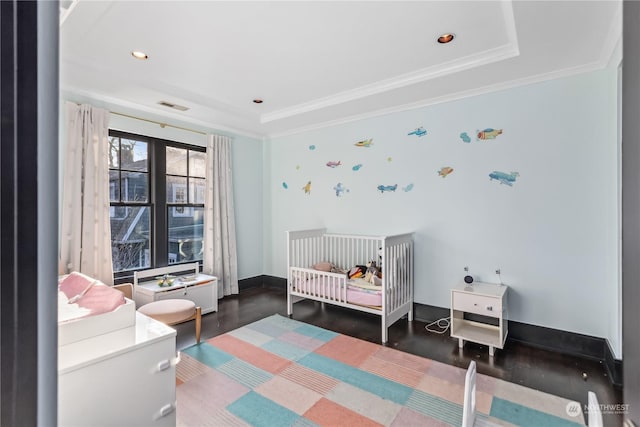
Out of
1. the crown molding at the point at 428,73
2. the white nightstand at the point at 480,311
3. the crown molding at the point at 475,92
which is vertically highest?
the crown molding at the point at 428,73

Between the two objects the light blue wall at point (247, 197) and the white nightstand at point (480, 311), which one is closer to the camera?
the white nightstand at point (480, 311)

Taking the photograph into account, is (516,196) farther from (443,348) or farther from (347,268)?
(347,268)

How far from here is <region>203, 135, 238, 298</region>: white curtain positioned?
13.0 ft

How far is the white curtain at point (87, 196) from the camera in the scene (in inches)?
109

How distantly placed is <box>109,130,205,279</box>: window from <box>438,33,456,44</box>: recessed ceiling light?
118 inches

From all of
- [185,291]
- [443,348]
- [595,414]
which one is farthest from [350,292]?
[595,414]

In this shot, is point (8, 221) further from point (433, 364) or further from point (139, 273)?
point (139, 273)

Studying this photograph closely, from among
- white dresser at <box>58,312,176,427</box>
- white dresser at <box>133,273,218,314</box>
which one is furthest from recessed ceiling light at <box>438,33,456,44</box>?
white dresser at <box>133,273,218,314</box>

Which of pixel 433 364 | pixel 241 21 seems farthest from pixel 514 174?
pixel 241 21

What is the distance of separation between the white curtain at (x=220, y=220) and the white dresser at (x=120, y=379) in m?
2.39

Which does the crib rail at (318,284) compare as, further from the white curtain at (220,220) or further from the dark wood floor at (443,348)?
the white curtain at (220,220)

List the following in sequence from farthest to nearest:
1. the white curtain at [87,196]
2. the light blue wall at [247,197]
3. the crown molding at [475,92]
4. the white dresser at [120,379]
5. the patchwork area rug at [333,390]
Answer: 1. the light blue wall at [247,197]
2. the white curtain at [87,196]
3. the crown molding at [475,92]
4. the patchwork area rug at [333,390]
5. the white dresser at [120,379]

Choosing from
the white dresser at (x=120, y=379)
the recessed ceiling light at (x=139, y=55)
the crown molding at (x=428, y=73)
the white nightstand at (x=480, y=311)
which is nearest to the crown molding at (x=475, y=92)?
the crown molding at (x=428, y=73)

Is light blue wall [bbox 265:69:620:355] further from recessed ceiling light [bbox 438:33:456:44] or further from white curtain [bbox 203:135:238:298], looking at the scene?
white curtain [bbox 203:135:238:298]
